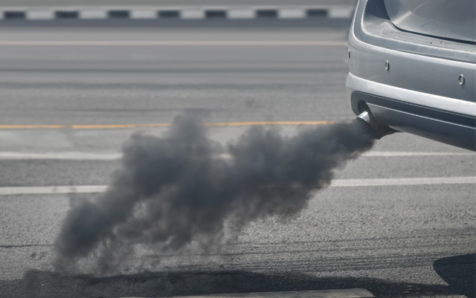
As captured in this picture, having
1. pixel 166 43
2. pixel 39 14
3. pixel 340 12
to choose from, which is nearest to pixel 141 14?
pixel 39 14

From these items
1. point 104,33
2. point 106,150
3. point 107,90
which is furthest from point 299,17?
point 106,150

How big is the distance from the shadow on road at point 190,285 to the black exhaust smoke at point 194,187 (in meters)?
0.17

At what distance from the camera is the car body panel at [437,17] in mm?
3393

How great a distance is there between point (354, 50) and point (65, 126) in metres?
4.34

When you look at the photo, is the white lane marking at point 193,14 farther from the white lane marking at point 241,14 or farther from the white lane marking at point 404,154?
the white lane marking at point 404,154

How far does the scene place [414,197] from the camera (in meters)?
5.12

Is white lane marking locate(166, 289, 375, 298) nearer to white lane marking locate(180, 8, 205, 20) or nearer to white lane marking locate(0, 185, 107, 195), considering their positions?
white lane marking locate(0, 185, 107, 195)

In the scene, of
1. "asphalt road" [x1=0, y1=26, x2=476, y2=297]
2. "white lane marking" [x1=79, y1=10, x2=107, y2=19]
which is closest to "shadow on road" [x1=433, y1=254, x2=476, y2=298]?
"asphalt road" [x1=0, y1=26, x2=476, y2=297]

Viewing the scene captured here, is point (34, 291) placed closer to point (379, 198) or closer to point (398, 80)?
point (398, 80)

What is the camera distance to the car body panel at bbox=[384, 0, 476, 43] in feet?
11.1

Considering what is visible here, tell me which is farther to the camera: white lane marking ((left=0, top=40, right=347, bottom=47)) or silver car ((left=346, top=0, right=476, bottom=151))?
white lane marking ((left=0, top=40, right=347, bottom=47))

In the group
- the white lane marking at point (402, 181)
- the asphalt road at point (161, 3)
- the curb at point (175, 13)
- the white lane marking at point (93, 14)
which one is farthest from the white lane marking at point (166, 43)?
the white lane marking at point (402, 181)

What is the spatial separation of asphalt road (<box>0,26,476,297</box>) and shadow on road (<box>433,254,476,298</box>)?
11 millimetres

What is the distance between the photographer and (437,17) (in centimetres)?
360
